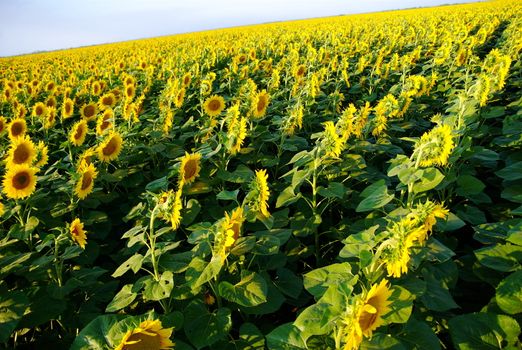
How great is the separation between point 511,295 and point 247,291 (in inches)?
50.6

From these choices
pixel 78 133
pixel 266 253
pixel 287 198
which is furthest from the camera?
pixel 78 133

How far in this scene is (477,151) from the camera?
3.35 meters

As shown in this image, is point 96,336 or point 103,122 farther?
point 103,122

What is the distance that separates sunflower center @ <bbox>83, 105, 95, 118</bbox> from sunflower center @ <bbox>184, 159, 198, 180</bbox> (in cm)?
337

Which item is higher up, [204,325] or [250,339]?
[204,325]

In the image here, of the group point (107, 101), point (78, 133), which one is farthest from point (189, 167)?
point (107, 101)

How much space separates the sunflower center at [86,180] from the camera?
10.4 ft

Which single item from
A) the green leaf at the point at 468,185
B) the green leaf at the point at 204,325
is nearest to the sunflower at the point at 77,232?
the green leaf at the point at 204,325

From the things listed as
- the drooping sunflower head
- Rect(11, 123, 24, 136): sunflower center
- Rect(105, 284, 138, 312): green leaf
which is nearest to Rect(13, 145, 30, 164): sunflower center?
Rect(11, 123, 24, 136): sunflower center

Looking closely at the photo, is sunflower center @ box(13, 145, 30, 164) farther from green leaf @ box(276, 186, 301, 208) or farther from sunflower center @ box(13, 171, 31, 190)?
green leaf @ box(276, 186, 301, 208)

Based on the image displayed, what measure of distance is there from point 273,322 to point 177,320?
3.56ft

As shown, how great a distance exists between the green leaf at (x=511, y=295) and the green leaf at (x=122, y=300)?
6.20 feet

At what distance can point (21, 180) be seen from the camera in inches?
118

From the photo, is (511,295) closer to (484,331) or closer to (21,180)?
(484,331)
